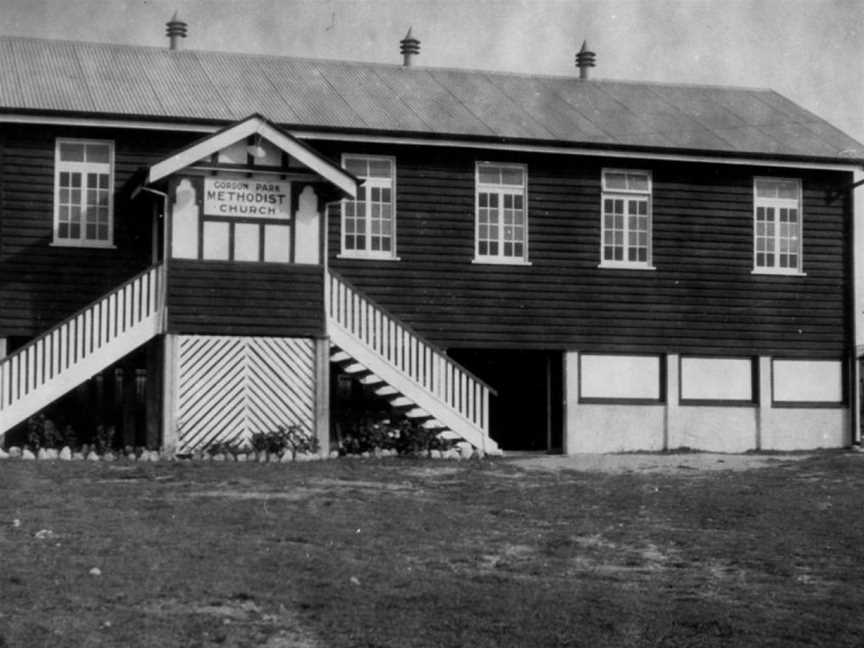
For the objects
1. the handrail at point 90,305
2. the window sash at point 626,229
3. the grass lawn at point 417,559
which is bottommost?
the grass lawn at point 417,559

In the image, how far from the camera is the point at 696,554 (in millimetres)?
15852

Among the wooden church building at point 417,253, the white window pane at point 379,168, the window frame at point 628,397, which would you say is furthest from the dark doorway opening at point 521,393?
the white window pane at point 379,168

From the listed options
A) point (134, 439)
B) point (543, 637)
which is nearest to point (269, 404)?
point (134, 439)

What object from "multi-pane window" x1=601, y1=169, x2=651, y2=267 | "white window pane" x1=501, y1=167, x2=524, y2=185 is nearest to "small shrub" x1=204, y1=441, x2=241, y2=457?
"white window pane" x1=501, y1=167, x2=524, y2=185

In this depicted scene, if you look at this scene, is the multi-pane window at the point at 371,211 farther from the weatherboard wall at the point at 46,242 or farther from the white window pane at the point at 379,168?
the weatherboard wall at the point at 46,242

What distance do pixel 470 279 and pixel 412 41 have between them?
6.95m

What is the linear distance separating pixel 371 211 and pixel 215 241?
3708 millimetres

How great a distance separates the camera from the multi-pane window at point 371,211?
93.1 ft

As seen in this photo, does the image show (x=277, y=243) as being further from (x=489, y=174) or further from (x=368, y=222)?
(x=489, y=174)

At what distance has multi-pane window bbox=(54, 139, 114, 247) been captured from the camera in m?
26.9

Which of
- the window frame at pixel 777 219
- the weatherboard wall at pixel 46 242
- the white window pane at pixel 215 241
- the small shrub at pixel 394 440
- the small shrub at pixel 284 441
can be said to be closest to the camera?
the small shrub at pixel 284 441

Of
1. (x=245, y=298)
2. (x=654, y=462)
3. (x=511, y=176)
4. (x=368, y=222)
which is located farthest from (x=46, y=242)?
(x=654, y=462)

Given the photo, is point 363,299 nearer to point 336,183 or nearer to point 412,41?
point 336,183

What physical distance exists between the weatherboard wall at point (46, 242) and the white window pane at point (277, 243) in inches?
92.0
